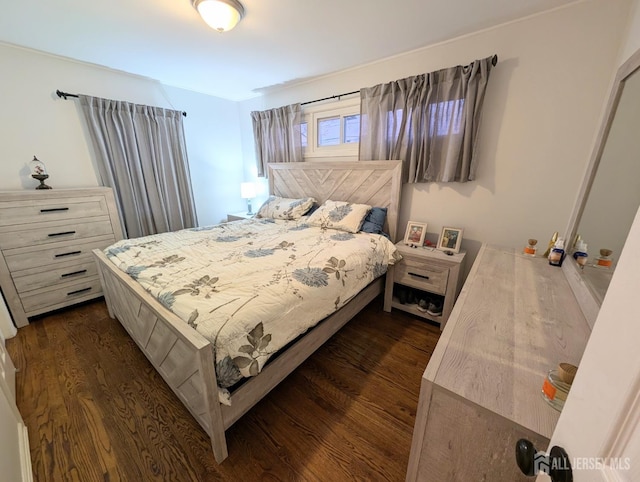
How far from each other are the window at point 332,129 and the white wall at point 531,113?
0.53 metres

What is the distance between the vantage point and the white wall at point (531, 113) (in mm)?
1629

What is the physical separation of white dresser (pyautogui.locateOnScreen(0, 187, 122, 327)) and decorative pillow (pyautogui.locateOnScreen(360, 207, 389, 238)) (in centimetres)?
261

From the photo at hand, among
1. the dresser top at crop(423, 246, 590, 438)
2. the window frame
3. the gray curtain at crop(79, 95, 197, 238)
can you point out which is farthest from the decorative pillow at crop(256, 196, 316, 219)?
the dresser top at crop(423, 246, 590, 438)

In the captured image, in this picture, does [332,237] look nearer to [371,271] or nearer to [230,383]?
[371,271]

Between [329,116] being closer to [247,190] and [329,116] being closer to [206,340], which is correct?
[247,190]

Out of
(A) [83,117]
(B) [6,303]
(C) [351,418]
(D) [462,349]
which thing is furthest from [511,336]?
(A) [83,117]

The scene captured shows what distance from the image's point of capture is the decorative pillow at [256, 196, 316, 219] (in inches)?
117

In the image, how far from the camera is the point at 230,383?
108 centimetres

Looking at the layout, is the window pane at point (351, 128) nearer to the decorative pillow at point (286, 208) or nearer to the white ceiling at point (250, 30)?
the white ceiling at point (250, 30)

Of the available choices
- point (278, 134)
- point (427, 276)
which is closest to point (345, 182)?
point (278, 134)

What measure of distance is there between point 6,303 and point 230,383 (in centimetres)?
253

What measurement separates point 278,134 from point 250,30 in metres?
1.41

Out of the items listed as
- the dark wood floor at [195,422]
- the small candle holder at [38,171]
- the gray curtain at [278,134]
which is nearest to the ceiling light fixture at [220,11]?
the gray curtain at [278,134]

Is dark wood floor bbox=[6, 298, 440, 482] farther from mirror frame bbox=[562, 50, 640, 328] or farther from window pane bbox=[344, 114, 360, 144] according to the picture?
window pane bbox=[344, 114, 360, 144]
